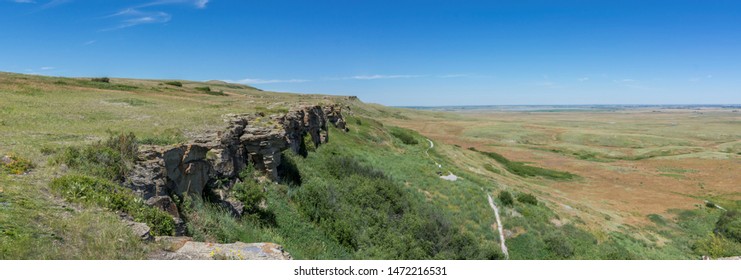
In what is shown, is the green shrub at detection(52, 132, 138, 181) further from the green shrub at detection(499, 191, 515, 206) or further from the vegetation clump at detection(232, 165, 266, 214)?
the green shrub at detection(499, 191, 515, 206)

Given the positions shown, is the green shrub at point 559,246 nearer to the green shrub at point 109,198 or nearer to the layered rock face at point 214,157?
the layered rock face at point 214,157

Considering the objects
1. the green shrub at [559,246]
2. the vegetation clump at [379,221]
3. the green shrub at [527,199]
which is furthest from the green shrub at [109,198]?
the green shrub at [527,199]

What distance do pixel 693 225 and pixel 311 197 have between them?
3833 centimetres

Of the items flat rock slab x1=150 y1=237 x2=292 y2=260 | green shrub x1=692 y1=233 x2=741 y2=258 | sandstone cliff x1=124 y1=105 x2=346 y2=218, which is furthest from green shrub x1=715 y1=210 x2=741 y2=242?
flat rock slab x1=150 y1=237 x2=292 y2=260

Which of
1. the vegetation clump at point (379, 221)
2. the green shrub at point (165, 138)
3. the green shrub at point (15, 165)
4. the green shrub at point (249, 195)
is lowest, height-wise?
the vegetation clump at point (379, 221)

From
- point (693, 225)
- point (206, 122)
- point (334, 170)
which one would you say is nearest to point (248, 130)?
point (206, 122)

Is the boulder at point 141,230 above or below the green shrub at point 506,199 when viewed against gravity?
above

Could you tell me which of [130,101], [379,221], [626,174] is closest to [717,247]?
[379,221]

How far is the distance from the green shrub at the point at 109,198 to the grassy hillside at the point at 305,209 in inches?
1.5

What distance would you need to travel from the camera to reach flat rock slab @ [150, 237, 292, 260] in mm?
6746

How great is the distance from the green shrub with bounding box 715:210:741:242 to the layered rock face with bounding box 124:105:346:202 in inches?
1369

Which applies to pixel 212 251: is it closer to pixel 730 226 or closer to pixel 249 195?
pixel 249 195

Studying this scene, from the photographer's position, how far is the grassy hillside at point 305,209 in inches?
283

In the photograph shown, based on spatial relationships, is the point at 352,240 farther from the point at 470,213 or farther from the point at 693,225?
the point at 693,225
